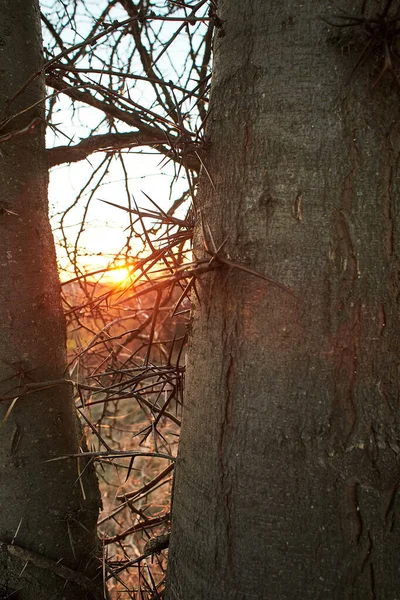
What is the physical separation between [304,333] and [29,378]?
0.90 meters

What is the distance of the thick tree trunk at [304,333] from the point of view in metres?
0.96

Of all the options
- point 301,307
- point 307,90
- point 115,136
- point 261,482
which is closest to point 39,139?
point 115,136

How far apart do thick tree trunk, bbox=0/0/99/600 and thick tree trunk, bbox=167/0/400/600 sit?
590 mm

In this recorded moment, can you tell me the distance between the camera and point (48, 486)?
1.51 metres

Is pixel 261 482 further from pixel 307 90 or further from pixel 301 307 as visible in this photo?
pixel 307 90

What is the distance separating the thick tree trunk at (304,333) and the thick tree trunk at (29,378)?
1.93 feet

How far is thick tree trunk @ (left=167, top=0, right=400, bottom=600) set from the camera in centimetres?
96

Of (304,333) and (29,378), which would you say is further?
(29,378)

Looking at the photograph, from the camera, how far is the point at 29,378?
4.85ft

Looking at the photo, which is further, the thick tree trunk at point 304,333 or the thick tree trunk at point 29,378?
the thick tree trunk at point 29,378

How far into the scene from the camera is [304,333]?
3.21ft

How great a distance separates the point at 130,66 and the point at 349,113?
186 centimetres

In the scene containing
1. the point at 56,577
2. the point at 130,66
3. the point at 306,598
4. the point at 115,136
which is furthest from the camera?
the point at 130,66

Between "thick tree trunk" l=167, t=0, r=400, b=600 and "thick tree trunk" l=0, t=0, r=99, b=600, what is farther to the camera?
"thick tree trunk" l=0, t=0, r=99, b=600
